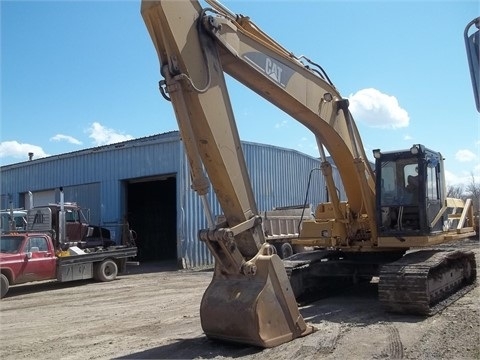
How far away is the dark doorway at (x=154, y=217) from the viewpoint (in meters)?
26.8

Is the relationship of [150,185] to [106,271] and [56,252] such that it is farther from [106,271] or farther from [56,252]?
[56,252]

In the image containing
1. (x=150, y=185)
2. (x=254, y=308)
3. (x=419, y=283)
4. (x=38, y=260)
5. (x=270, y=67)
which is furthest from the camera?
(x=150, y=185)

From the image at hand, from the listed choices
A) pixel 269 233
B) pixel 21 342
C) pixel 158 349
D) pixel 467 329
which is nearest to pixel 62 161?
pixel 269 233

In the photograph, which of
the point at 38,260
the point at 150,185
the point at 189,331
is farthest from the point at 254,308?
the point at 150,185

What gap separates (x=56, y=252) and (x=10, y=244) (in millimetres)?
1375

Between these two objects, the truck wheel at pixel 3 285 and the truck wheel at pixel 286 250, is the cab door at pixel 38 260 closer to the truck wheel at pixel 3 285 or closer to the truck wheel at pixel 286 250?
the truck wheel at pixel 3 285

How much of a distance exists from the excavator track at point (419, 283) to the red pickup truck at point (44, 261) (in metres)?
9.91

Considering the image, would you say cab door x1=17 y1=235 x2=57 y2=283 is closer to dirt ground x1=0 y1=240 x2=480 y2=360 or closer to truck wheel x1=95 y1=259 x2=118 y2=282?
dirt ground x1=0 y1=240 x2=480 y2=360

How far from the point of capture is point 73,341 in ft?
25.4

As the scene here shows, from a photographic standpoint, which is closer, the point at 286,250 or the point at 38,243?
the point at 38,243

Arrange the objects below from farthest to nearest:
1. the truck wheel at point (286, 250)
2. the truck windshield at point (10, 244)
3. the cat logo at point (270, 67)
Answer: the truck wheel at point (286, 250), the truck windshield at point (10, 244), the cat logo at point (270, 67)

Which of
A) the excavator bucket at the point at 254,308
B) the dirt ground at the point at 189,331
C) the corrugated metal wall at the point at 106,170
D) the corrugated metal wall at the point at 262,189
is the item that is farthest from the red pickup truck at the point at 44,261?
the excavator bucket at the point at 254,308

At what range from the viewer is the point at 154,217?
28.1 m

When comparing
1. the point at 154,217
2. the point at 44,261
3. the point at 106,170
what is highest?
the point at 106,170
